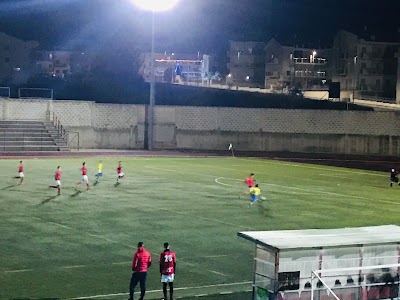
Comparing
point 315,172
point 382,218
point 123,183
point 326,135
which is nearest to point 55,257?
point 382,218

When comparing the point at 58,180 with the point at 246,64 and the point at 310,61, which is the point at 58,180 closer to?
the point at 310,61

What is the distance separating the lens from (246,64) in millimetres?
111812

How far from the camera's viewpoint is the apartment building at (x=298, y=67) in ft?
341

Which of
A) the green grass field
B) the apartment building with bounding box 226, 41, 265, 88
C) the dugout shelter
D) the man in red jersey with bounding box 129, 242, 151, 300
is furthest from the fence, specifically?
the apartment building with bounding box 226, 41, 265, 88

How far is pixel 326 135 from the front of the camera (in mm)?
63562

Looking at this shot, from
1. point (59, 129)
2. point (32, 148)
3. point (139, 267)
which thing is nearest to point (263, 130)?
point (59, 129)

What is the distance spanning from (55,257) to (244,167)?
30.9 meters

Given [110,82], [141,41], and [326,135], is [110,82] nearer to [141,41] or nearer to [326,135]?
[141,41]

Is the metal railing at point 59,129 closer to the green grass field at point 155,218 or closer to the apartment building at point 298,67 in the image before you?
the green grass field at point 155,218

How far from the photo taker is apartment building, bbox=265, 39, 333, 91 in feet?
341

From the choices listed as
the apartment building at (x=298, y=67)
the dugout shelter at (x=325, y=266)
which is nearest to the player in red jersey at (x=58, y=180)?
the dugout shelter at (x=325, y=266)

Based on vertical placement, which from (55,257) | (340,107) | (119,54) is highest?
(119,54)

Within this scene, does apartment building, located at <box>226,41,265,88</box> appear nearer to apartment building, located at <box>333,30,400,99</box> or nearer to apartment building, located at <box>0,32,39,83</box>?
apartment building, located at <box>333,30,400,99</box>

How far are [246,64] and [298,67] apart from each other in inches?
393
